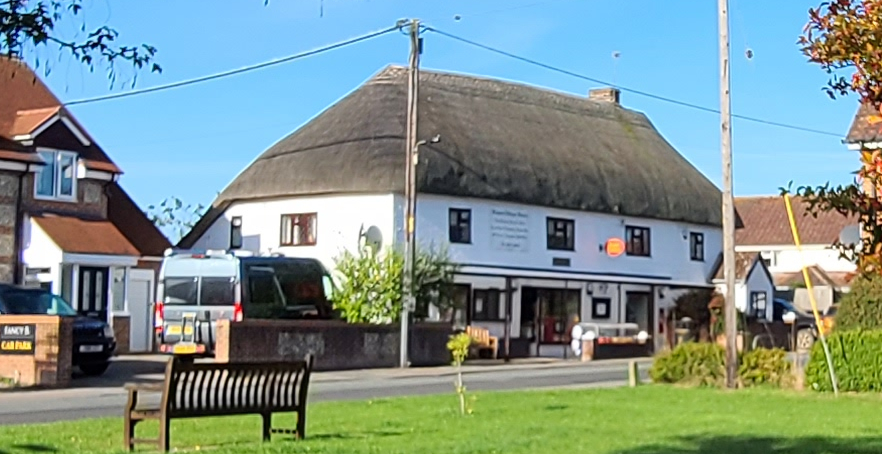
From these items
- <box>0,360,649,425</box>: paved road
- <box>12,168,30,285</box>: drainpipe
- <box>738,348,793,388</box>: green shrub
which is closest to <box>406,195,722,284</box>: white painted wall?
<box>0,360,649,425</box>: paved road

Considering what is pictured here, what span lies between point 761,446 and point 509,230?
1173 inches

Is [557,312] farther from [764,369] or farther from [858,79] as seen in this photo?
[858,79]

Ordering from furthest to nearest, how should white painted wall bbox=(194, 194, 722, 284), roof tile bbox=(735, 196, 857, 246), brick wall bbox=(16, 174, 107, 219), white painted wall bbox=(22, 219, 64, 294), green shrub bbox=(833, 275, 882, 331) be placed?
roof tile bbox=(735, 196, 857, 246)
white painted wall bbox=(194, 194, 722, 284)
brick wall bbox=(16, 174, 107, 219)
white painted wall bbox=(22, 219, 64, 294)
green shrub bbox=(833, 275, 882, 331)

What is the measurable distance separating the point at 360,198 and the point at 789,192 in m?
32.8

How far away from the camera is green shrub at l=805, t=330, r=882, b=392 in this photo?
2361 centimetres

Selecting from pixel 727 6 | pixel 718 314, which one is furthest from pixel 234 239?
pixel 727 6

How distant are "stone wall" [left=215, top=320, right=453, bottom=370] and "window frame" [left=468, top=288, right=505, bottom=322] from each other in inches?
244

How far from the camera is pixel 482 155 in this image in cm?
4350

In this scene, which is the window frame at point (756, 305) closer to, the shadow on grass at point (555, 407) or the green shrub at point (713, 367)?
the green shrub at point (713, 367)

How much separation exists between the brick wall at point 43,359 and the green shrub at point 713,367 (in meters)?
11.3

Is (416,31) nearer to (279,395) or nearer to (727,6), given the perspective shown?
(727,6)

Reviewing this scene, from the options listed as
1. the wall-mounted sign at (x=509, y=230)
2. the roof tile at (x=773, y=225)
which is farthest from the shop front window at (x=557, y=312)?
the roof tile at (x=773, y=225)

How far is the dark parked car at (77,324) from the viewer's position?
27406 millimetres

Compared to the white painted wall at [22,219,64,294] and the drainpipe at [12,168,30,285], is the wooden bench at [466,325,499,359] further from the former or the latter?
the drainpipe at [12,168,30,285]
